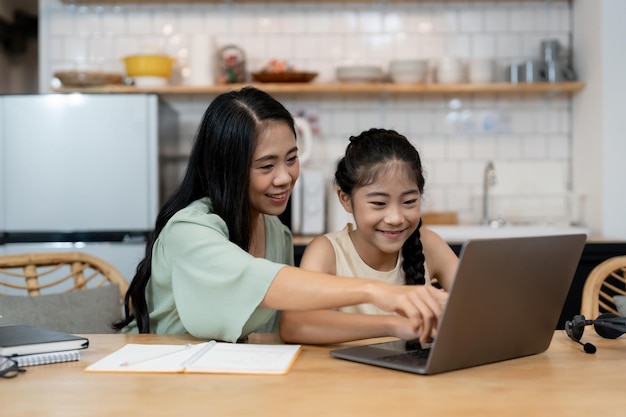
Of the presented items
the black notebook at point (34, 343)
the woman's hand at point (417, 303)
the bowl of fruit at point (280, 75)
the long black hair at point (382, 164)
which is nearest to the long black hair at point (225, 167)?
the long black hair at point (382, 164)

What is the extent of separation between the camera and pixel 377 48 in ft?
14.5

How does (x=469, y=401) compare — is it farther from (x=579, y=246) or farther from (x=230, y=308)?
(x=230, y=308)

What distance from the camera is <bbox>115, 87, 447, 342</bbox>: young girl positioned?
4.74ft

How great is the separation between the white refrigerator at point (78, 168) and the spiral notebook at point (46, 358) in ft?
7.76

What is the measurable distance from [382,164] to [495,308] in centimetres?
65

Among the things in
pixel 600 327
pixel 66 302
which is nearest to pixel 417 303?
pixel 600 327

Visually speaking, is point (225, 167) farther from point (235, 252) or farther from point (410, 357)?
point (410, 357)

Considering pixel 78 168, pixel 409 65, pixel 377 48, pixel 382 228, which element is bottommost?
pixel 382 228

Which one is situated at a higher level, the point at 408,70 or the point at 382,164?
the point at 408,70

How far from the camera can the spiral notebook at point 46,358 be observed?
143cm

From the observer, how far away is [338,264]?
1972 mm

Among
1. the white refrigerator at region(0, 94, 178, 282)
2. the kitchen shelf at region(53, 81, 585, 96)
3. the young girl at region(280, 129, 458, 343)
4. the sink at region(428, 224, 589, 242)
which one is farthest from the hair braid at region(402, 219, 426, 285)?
the kitchen shelf at region(53, 81, 585, 96)

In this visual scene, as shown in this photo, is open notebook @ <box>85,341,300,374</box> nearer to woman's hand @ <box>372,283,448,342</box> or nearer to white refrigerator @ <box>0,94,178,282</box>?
woman's hand @ <box>372,283,448,342</box>

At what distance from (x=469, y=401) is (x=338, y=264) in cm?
83
